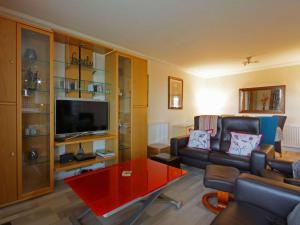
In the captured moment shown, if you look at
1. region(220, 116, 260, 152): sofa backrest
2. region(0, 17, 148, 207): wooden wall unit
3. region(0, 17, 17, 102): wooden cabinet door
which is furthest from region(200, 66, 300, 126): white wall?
region(0, 17, 17, 102): wooden cabinet door

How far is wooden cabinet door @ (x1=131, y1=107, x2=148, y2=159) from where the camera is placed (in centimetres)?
323

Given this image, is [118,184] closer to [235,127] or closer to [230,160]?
[230,160]

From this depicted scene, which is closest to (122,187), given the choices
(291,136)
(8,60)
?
(8,60)

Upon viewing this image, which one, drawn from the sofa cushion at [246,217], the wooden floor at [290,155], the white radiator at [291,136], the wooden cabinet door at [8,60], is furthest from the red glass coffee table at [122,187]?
the white radiator at [291,136]

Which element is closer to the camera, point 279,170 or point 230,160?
point 279,170

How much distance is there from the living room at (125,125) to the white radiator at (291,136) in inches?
22.3

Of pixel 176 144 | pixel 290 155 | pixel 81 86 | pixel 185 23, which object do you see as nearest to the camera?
pixel 185 23

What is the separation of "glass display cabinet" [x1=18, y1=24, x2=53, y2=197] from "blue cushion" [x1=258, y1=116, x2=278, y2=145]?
3.42m

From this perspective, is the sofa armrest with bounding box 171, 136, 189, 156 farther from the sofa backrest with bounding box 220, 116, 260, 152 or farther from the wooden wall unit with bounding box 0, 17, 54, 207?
the wooden wall unit with bounding box 0, 17, 54, 207

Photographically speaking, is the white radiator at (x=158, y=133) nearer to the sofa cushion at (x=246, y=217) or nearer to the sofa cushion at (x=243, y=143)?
the sofa cushion at (x=243, y=143)

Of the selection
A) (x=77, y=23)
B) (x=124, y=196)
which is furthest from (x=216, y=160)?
(x=77, y=23)

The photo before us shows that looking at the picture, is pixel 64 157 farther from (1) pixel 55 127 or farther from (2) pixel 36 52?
(2) pixel 36 52

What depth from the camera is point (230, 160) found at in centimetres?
258

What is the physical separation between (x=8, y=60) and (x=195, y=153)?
2.91 m
